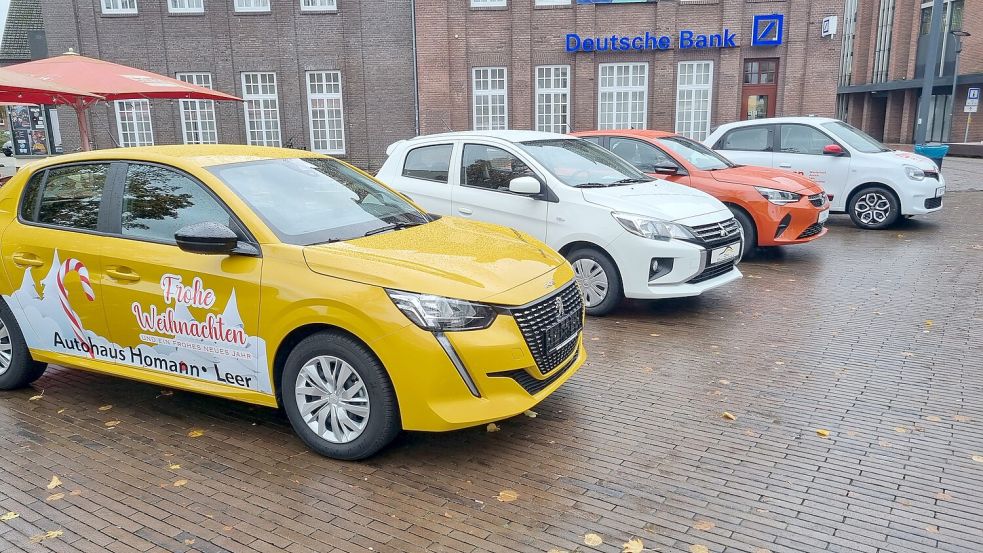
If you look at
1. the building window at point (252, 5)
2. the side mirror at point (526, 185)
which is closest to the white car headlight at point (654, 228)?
the side mirror at point (526, 185)

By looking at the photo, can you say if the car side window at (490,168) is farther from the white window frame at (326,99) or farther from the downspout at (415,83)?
the white window frame at (326,99)

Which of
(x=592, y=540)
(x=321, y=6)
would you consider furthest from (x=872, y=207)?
(x=321, y=6)

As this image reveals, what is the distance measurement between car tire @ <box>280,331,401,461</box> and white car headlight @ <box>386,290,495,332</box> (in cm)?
34

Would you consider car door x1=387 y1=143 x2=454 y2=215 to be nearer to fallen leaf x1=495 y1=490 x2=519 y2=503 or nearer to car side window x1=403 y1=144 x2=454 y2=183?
car side window x1=403 y1=144 x2=454 y2=183

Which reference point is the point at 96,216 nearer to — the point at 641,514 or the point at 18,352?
the point at 18,352

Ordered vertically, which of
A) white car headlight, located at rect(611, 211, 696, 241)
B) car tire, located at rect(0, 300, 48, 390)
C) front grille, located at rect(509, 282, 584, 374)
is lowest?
car tire, located at rect(0, 300, 48, 390)

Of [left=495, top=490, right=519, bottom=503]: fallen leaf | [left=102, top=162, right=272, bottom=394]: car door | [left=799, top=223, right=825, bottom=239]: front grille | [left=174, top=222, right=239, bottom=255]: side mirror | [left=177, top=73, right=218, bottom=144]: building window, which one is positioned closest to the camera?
[left=495, top=490, right=519, bottom=503]: fallen leaf

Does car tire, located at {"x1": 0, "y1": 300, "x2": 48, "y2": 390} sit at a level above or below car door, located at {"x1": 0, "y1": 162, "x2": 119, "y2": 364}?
below

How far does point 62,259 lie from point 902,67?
5279cm

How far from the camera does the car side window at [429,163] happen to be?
792cm

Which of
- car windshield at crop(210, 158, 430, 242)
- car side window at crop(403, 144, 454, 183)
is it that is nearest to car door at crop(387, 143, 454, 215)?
car side window at crop(403, 144, 454, 183)

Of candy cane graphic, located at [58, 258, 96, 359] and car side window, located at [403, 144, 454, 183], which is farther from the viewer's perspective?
car side window, located at [403, 144, 454, 183]

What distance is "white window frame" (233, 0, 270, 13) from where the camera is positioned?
24016mm

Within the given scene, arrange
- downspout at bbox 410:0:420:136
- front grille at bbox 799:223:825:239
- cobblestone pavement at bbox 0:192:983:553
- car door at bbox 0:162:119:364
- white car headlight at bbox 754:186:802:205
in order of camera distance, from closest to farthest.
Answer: cobblestone pavement at bbox 0:192:983:553 → car door at bbox 0:162:119:364 → white car headlight at bbox 754:186:802:205 → front grille at bbox 799:223:825:239 → downspout at bbox 410:0:420:136
